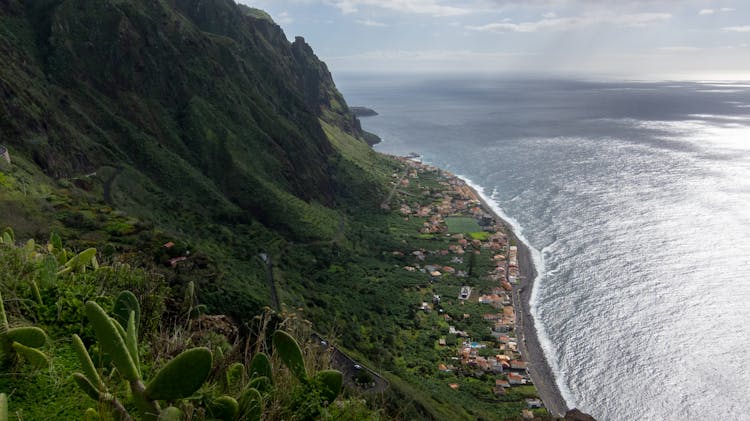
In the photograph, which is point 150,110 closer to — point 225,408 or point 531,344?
point 531,344

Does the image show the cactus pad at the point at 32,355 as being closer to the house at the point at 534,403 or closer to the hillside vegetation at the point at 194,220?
the hillside vegetation at the point at 194,220

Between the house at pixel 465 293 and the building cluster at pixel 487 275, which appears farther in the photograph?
the house at pixel 465 293

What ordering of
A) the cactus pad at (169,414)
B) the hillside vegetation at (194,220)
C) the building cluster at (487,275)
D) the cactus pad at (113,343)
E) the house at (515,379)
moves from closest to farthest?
1. the cactus pad at (169,414)
2. the cactus pad at (113,343)
3. the hillside vegetation at (194,220)
4. the house at (515,379)
5. the building cluster at (487,275)

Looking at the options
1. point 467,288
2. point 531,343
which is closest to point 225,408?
point 531,343

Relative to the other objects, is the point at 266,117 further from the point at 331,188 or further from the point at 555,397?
the point at 555,397

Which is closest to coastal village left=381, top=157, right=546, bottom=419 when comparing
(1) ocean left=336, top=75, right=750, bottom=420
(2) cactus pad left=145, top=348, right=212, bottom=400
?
(1) ocean left=336, top=75, right=750, bottom=420

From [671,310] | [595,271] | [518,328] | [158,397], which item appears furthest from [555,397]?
[158,397]

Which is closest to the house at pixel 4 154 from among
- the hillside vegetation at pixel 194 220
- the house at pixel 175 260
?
the hillside vegetation at pixel 194 220
